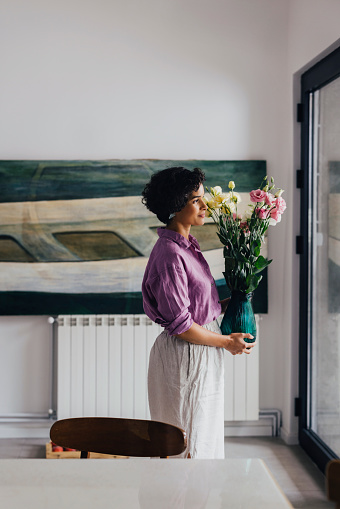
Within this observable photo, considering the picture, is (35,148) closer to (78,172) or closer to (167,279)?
(78,172)

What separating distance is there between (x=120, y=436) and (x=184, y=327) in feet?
1.98

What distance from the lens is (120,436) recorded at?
1775mm

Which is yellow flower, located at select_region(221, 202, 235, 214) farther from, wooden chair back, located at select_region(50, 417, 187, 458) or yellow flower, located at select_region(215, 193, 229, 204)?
wooden chair back, located at select_region(50, 417, 187, 458)

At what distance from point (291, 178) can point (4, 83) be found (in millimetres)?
2021

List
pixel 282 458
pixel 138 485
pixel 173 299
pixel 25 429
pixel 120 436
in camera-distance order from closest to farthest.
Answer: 1. pixel 138 485
2. pixel 120 436
3. pixel 173 299
4. pixel 282 458
5. pixel 25 429

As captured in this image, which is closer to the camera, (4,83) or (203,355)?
(203,355)

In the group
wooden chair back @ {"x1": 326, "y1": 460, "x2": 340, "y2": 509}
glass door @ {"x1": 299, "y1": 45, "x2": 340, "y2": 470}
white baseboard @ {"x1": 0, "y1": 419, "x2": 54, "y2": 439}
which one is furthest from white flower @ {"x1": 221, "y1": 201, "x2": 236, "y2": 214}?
white baseboard @ {"x1": 0, "y1": 419, "x2": 54, "y2": 439}

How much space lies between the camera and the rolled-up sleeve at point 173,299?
2.27 m

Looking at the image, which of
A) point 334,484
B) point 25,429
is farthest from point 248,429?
point 334,484

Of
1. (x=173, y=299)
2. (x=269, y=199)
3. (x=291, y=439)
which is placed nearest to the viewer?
(x=173, y=299)

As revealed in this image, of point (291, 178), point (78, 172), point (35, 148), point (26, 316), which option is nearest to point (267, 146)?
point (291, 178)

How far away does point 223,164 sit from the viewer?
13.1 feet

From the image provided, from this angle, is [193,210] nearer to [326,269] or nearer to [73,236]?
[326,269]

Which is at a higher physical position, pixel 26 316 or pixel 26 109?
pixel 26 109
